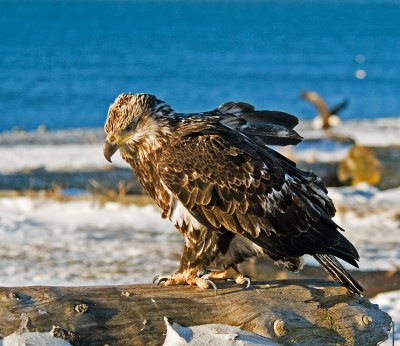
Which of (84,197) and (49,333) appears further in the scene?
(84,197)

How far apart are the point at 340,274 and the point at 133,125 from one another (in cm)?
141

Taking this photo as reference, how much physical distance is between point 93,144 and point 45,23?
92356mm

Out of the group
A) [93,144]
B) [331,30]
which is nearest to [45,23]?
[331,30]

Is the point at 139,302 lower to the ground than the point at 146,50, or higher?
lower

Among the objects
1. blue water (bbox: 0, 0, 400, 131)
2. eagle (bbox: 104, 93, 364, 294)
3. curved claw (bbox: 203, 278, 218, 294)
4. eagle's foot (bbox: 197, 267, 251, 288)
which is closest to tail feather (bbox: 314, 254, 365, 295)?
eagle (bbox: 104, 93, 364, 294)

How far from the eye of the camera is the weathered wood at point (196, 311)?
5273mm

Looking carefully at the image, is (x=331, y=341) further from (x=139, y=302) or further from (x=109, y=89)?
(x=109, y=89)

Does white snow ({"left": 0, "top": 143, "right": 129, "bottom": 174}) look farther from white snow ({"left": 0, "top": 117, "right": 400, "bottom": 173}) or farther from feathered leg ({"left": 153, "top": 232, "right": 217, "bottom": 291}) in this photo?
feathered leg ({"left": 153, "top": 232, "right": 217, "bottom": 291})

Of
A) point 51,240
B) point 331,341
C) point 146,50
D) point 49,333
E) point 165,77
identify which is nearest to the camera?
point 49,333

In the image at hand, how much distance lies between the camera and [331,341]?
5602 mm

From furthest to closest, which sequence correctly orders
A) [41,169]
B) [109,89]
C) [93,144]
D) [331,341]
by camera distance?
[109,89], [93,144], [41,169], [331,341]

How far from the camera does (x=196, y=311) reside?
18.1 feet

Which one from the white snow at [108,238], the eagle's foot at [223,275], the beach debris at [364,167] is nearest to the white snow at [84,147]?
the beach debris at [364,167]

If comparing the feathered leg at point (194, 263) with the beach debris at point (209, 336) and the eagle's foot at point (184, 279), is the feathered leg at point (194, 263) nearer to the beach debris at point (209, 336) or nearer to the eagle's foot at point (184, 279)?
the eagle's foot at point (184, 279)
